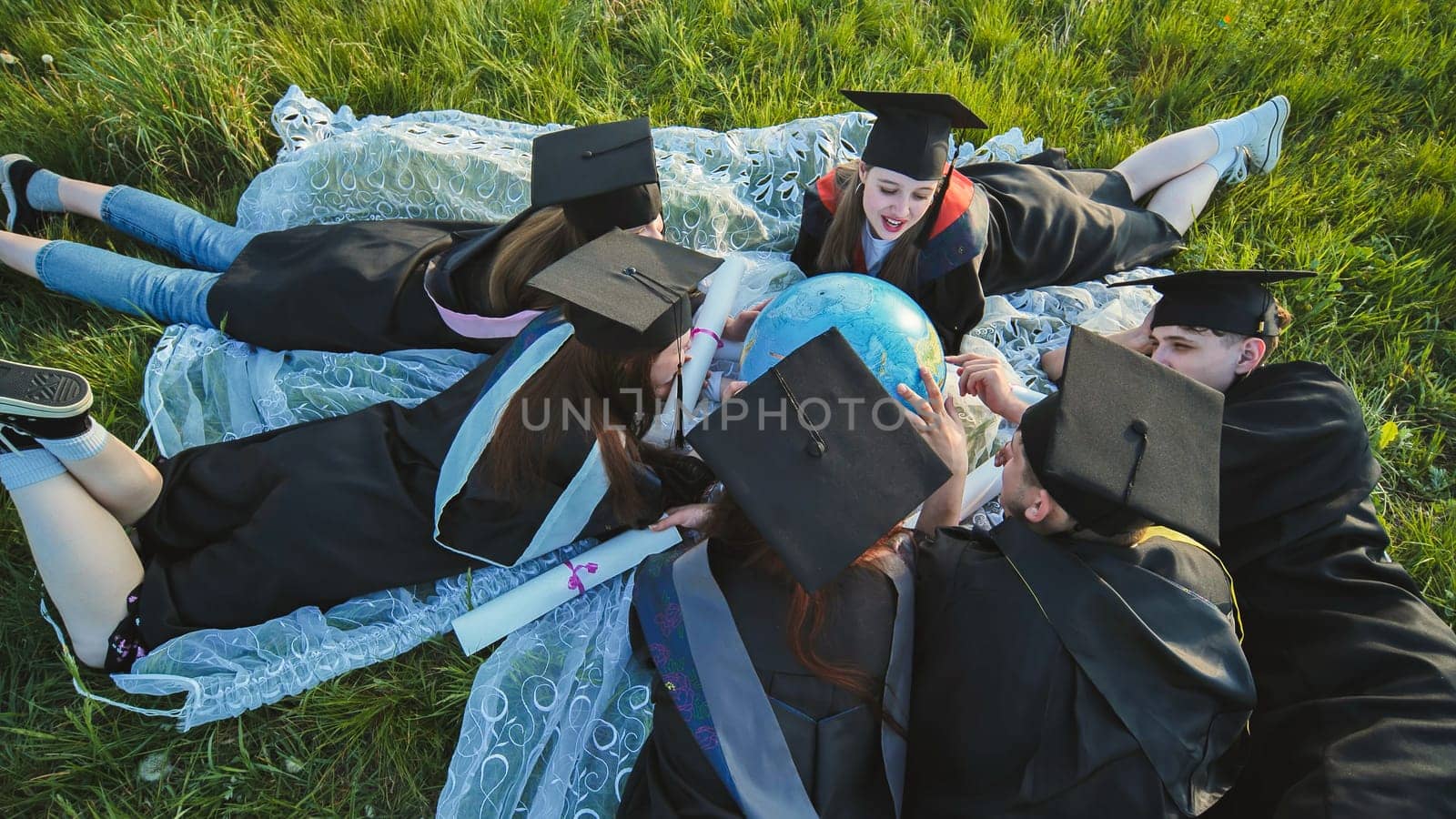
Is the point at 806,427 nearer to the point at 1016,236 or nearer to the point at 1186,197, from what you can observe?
the point at 1016,236

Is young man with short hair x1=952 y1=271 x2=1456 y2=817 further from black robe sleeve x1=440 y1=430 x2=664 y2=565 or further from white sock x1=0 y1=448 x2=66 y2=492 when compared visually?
white sock x1=0 y1=448 x2=66 y2=492

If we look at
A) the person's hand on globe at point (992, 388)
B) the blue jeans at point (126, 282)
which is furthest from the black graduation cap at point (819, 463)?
the blue jeans at point (126, 282)

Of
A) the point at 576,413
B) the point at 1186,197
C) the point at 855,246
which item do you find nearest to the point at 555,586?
the point at 576,413

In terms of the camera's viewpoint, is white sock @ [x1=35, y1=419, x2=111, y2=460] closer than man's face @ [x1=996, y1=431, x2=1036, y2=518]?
No

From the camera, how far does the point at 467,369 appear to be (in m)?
3.72

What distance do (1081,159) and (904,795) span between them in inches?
151

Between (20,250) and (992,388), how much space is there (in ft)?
14.4

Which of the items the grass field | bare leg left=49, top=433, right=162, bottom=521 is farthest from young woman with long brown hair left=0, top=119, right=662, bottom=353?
bare leg left=49, top=433, right=162, bottom=521

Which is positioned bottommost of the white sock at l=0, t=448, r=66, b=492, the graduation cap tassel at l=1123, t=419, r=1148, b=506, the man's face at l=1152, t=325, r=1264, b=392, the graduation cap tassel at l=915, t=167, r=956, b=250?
the white sock at l=0, t=448, r=66, b=492

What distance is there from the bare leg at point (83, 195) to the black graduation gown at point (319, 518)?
177 centimetres

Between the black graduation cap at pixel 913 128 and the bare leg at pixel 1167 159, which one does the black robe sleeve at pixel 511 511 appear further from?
the bare leg at pixel 1167 159

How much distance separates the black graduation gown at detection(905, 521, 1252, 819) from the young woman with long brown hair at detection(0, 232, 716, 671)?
1.17 m

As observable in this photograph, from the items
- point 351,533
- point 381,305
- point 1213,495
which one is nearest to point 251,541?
point 351,533

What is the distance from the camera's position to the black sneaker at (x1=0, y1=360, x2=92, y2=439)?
2.66 m
